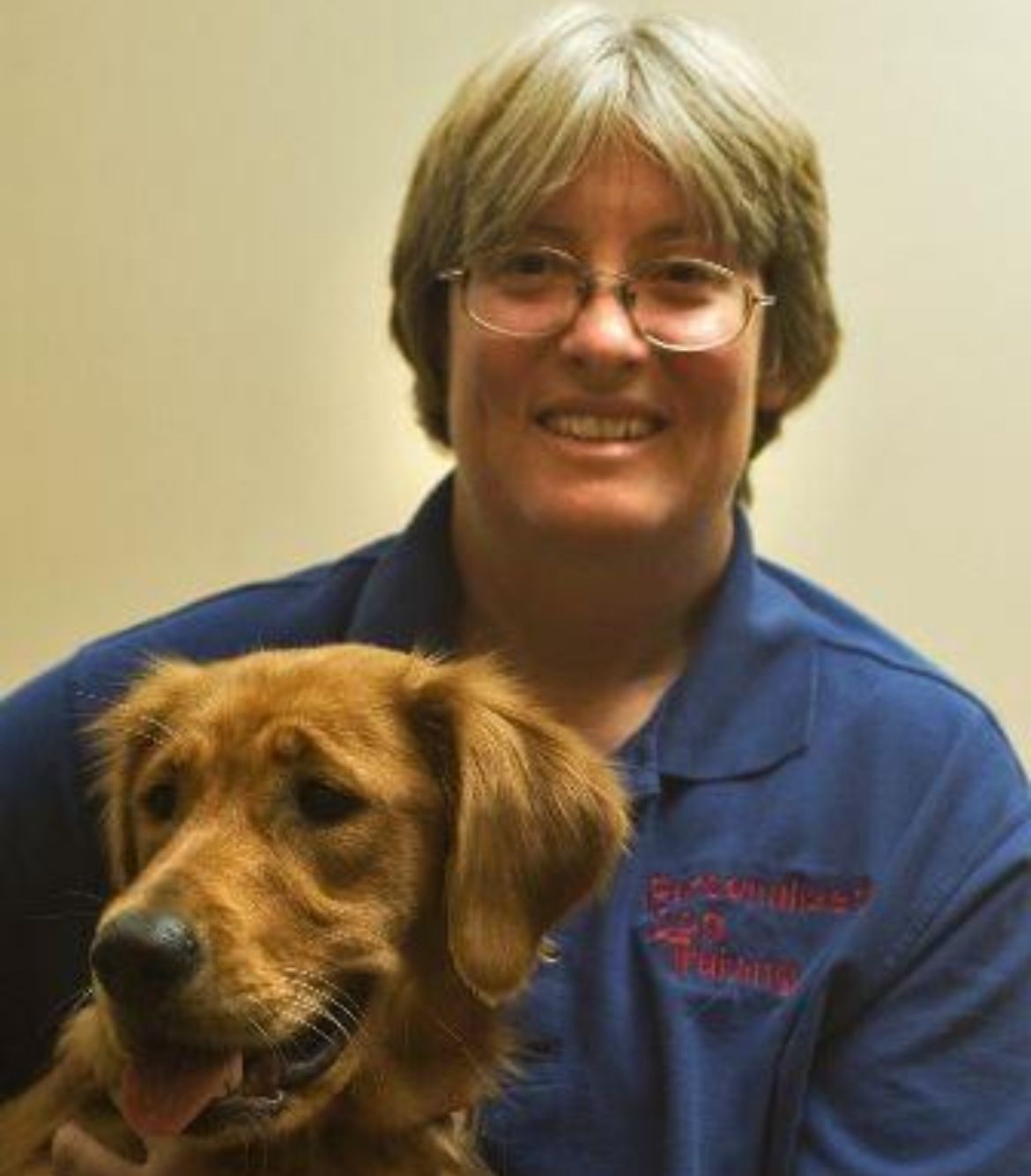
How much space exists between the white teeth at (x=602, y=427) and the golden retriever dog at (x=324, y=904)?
0.26 meters

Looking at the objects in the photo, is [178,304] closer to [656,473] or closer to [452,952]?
[656,473]

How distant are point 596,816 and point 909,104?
1364mm

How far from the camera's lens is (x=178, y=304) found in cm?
248

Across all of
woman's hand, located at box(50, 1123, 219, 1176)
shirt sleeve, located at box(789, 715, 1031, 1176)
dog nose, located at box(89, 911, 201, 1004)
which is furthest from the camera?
shirt sleeve, located at box(789, 715, 1031, 1176)

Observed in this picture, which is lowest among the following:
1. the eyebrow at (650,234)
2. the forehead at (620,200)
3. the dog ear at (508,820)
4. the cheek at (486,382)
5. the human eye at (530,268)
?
the dog ear at (508,820)

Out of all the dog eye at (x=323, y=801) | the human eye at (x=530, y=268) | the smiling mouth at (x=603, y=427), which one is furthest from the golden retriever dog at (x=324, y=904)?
the human eye at (x=530, y=268)

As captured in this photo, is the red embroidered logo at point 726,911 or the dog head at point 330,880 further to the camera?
the red embroidered logo at point 726,911

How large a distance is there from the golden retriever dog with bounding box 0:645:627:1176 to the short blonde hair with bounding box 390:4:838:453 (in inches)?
17.2

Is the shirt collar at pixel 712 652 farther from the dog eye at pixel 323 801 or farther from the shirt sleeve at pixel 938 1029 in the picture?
the dog eye at pixel 323 801

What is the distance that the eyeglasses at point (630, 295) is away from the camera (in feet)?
5.16

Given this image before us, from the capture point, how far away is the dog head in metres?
1.19

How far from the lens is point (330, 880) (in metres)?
1.29

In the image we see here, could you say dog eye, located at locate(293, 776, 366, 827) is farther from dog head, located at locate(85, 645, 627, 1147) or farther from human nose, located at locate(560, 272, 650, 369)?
human nose, located at locate(560, 272, 650, 369)

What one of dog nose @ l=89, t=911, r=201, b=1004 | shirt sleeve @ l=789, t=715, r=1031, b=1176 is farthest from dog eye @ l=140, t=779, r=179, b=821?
shirt sleeve @ l=789, t=715, r=1031, b=1176
